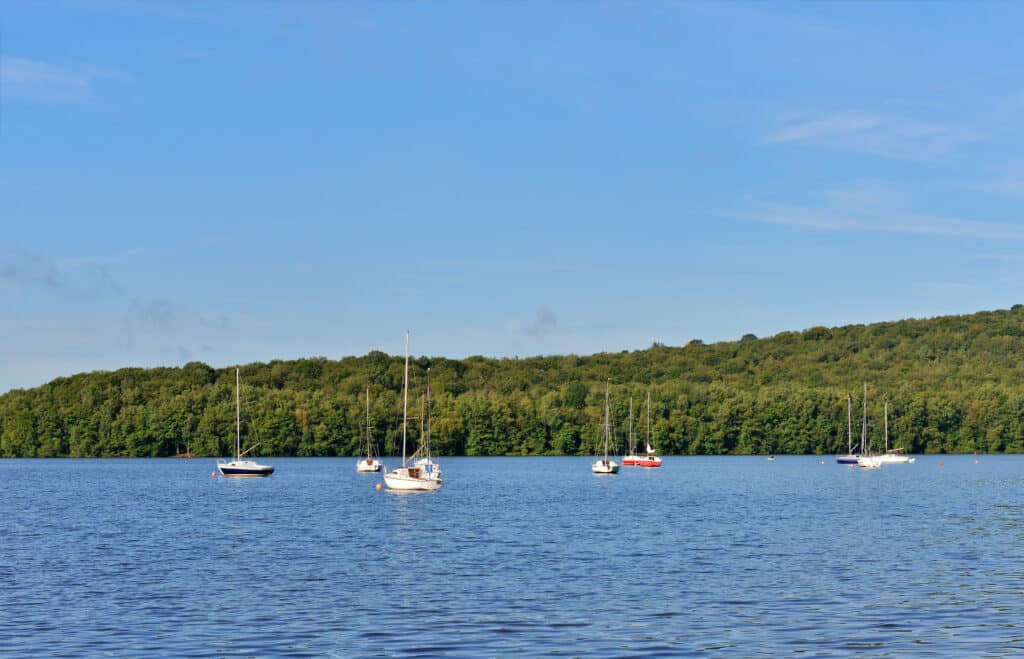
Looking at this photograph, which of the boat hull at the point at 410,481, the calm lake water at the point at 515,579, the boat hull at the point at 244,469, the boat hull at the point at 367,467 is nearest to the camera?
the calm lake water at the point at 515,579

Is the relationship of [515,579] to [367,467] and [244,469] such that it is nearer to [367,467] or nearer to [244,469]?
[244,469]

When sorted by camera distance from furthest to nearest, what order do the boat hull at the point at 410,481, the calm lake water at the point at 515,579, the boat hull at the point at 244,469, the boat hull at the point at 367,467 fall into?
the boat hull at the point at 367,467, the boat hull at the point at 244,469, the boat hull at the point at 410,481, the calm lake water at the point at 515,579

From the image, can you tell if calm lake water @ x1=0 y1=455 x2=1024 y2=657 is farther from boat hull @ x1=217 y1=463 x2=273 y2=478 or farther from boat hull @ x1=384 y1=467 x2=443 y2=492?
boat hull @ x1=217 y1=463 x2=273 y2=478

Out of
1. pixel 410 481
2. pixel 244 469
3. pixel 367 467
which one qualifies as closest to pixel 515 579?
pixel 410 481

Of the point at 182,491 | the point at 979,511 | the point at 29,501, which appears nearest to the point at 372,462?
the point at 182,491

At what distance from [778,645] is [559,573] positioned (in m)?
16.0

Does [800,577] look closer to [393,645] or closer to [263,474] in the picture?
[393,645]

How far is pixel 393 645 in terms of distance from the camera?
30875 mm

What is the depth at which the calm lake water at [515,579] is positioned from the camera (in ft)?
103

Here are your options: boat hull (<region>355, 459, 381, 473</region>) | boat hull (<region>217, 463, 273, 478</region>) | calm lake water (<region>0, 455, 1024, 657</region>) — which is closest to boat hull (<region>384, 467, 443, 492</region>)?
calm lake water (<region>0, 455, 1024, 657</region>)

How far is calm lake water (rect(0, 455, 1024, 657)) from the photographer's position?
103 ft

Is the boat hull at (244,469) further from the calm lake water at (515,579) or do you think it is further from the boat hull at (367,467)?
the calm lake water at (515,579)

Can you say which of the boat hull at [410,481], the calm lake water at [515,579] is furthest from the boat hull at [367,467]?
the calm lake water at [515,579]

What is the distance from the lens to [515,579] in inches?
1731
